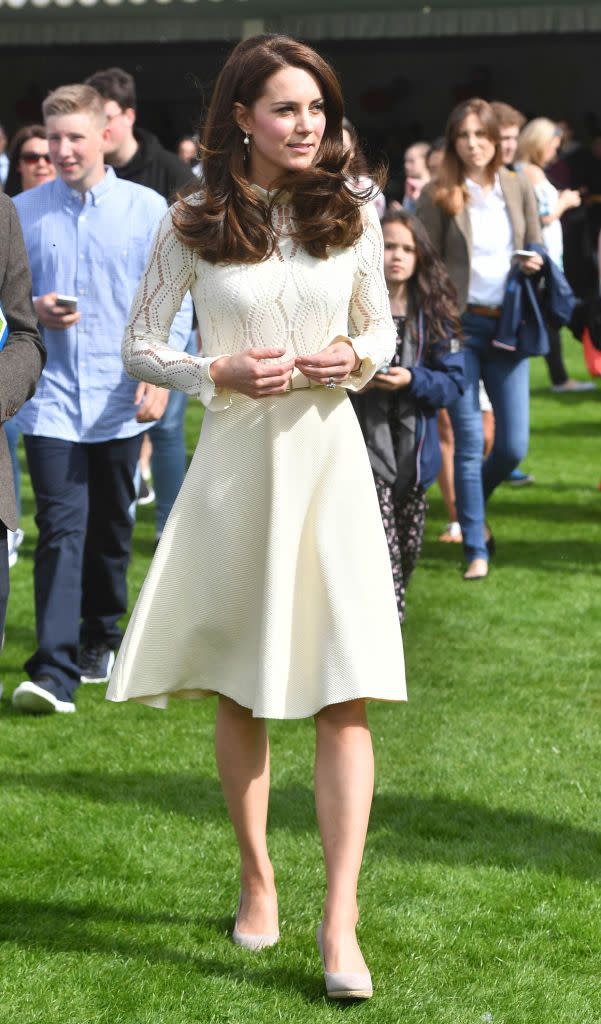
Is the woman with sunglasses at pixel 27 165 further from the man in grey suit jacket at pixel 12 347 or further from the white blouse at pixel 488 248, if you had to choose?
the man in grey suit jacket at pixel 12 347

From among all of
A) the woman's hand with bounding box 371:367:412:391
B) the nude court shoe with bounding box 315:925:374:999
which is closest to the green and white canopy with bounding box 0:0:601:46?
the woman's hand with bounding box 371:367:412:391

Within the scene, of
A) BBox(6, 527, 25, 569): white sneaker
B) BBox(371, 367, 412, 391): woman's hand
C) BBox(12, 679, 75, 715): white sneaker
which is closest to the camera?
BBox(12, 679, 75, 715): white sneaker

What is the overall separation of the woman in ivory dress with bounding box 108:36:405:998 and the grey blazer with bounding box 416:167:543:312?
15.1 ft

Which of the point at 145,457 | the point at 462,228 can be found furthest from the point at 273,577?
the point at 145,457

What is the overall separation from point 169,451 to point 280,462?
Result: 5263 mm

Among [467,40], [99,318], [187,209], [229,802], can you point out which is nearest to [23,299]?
[187,209]

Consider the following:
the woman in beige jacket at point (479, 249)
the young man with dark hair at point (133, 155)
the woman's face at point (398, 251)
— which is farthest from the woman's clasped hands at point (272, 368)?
the woman in beige jacket at point (479, 249)

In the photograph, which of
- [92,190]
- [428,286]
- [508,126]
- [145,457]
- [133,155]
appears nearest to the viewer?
[92,190]

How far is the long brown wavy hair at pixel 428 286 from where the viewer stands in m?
7.32

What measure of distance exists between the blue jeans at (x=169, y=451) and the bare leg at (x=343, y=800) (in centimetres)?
522

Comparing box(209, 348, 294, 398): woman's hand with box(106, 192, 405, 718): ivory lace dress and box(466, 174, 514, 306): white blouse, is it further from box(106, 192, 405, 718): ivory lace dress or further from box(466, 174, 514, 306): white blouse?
box(466, 174, 514, 306): white blouse

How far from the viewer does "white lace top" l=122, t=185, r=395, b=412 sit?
3.97m

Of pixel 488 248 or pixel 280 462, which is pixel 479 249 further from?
pixel 280 462

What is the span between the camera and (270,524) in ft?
13.0
